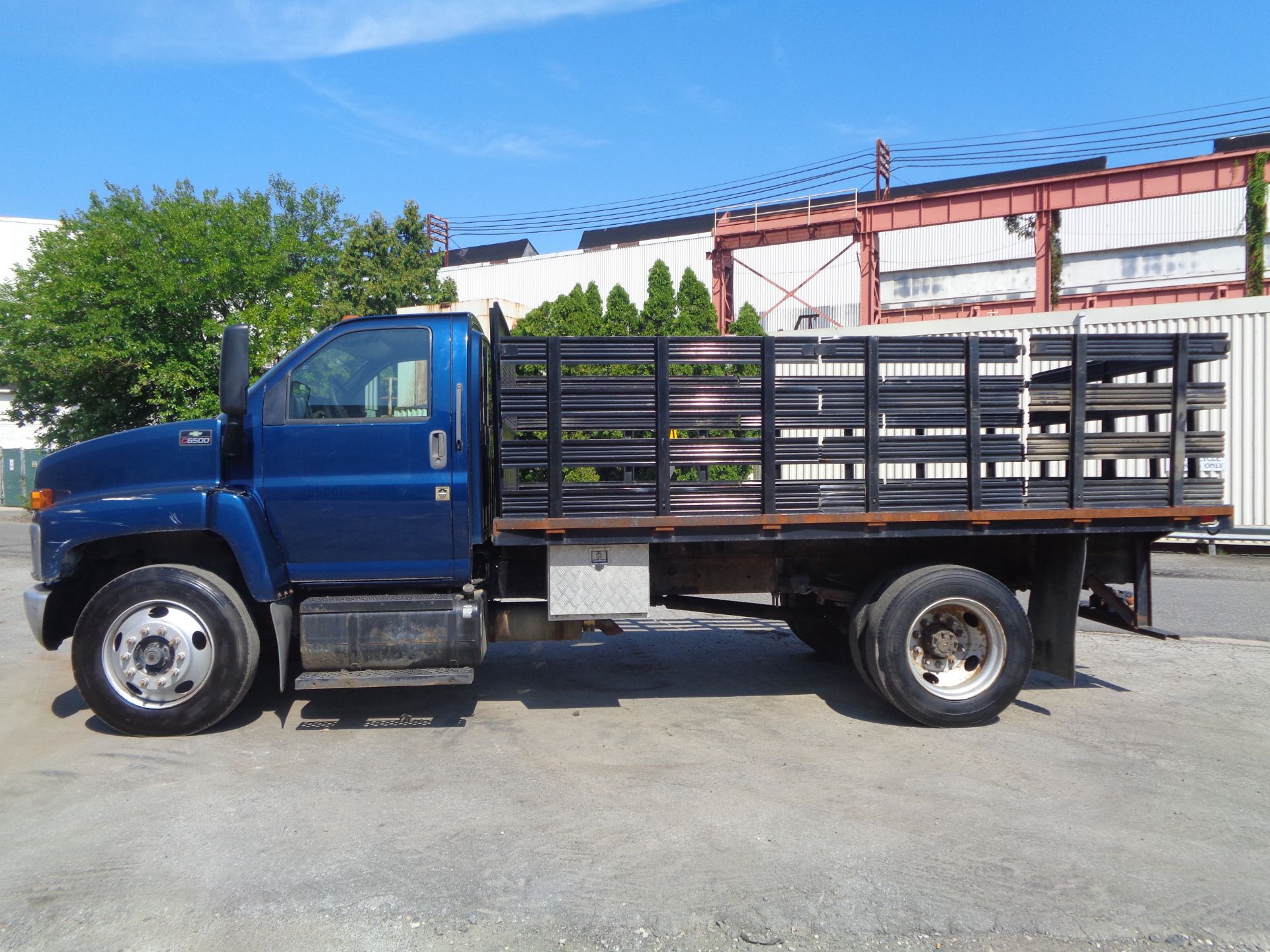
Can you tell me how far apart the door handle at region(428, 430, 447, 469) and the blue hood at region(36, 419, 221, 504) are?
1.29 m

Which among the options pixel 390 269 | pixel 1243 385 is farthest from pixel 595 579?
pixel 390 269

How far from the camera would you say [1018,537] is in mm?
6152

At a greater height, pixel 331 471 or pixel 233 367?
pixel 233 367

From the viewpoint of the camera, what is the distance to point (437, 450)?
5496mm

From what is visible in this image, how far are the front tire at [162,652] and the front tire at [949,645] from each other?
3893 mm

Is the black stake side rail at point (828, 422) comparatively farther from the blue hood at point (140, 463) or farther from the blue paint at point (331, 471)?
the blue hood at point (140, 463)

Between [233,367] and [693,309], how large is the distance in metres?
16.1

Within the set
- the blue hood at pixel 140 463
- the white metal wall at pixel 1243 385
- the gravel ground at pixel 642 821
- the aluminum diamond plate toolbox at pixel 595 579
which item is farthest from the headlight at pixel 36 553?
the white metal wall at pixel 1243 385

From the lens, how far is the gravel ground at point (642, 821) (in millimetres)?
3330

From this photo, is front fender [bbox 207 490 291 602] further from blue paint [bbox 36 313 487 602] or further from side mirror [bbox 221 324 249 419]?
side mirror [bbox 221 324 249 419]

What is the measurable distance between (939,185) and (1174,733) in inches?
2208

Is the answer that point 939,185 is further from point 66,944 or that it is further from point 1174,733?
point 66,944

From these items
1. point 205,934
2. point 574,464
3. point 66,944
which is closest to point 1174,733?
point 574,464

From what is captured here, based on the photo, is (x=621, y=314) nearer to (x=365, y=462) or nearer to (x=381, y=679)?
(x=365, y=462)
